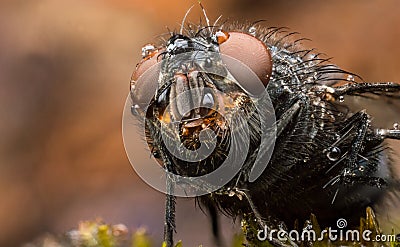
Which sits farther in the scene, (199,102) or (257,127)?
(257,127)

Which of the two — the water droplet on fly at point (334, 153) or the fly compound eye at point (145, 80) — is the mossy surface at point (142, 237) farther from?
the fly compound eye at point (145, 80)

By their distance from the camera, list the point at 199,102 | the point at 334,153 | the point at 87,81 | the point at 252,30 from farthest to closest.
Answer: the point at 87,81 < the point at 252,30 < the point at 334,153 < the point at 199,102

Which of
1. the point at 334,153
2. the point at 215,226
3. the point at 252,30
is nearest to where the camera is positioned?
the point at 334,153

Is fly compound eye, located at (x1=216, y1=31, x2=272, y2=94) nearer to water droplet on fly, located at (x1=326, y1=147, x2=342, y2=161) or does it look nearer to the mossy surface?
water droplet on fly, located at (x1=326, y1=147, x2=342, y2=161)

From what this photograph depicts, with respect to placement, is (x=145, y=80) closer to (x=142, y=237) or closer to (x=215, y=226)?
(x=142, y=237)

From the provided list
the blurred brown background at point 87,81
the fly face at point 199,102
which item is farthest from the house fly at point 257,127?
the blurred brown background at point 87,81

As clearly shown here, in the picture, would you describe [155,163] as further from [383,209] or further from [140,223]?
[140,223]

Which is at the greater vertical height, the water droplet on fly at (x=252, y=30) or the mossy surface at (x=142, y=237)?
the water droplet on fly at (x=252, y=30)

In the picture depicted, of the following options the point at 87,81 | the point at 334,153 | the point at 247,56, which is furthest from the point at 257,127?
the point at 87,81
